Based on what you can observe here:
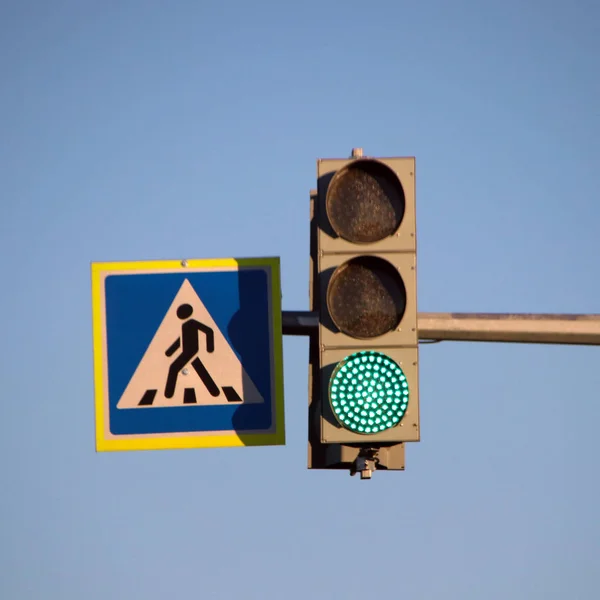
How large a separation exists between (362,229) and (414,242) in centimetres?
21

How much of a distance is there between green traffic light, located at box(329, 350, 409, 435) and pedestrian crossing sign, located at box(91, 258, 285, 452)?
70 cm

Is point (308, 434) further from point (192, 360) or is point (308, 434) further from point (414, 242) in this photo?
point (414, 242)

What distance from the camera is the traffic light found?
5.00 metres

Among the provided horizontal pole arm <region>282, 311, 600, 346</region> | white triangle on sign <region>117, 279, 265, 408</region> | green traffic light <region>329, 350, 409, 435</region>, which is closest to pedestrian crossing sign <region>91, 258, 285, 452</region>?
white triangle on sign <region>117, 279, 265, 408</region>

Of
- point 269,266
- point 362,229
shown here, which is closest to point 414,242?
point 362,229

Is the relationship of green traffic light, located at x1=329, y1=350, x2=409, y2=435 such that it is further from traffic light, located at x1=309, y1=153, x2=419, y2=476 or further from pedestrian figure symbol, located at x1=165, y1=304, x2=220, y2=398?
pedestrian figure symbol, located at x1=165, y1=304, x2=220, y2=398

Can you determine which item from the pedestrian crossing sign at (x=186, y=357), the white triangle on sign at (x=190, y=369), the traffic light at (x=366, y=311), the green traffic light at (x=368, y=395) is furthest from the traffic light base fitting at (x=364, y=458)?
the white triangle on sign at (x=190, y=369)

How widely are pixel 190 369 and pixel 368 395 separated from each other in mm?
986

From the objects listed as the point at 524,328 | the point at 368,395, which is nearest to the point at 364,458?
the point at 368,395

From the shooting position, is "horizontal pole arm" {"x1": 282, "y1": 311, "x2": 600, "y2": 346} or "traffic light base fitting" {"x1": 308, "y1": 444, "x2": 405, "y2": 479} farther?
"horizontal pole arm" {"x1": 282, "y1": 311, "x2": 600, "y2": 346}

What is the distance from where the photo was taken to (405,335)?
5.07 metres

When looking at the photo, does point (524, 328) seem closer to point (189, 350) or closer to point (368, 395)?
point (368, 395)

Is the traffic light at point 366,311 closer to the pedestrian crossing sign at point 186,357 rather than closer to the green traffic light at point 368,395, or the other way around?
the green traffic light at point 368,395

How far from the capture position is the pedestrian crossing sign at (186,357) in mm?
5645
